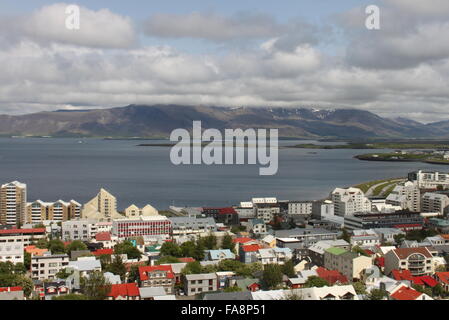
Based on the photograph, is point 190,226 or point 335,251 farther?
point 190,226

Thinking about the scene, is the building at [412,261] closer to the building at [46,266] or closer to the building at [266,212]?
the building at [46,266]

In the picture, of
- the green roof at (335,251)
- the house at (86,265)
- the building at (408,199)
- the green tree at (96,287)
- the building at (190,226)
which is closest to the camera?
the green tree at (96,287)

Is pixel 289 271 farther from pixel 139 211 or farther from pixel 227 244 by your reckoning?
pixel 139 211

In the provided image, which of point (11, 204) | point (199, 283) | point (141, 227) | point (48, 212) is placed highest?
point (11, 204)

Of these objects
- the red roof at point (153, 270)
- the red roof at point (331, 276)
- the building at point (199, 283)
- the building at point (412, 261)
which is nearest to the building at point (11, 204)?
the red roof at point (153, 270)

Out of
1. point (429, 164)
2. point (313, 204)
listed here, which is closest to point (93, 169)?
point (313, 204)

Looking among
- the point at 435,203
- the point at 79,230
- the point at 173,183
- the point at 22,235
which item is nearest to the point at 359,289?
the point at 79,230
